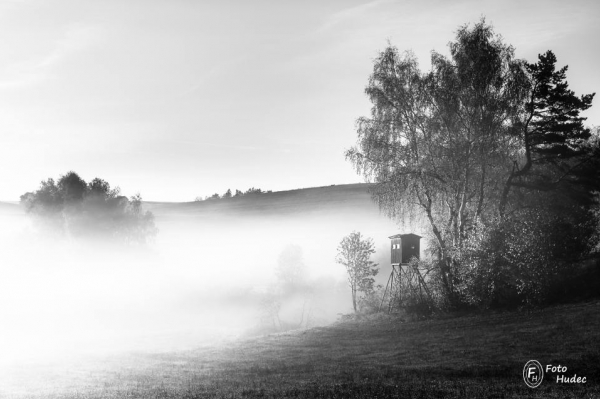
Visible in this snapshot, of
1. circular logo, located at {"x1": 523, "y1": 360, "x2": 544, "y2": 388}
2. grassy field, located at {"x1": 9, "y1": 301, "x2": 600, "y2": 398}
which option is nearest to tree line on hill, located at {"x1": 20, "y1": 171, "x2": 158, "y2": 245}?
grassy field, located at {"x1": 9, "y1": 301, "x2": 600, "y2": 398}

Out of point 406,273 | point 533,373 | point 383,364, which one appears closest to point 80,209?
point 406,273

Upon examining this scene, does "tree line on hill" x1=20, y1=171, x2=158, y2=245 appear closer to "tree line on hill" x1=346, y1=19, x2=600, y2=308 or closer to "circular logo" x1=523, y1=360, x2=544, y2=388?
"tree line on hill" x1=346, y1=19, x2=600, y2=308

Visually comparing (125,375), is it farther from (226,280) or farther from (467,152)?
(226,280)

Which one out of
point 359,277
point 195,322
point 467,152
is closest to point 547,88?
point 467,152

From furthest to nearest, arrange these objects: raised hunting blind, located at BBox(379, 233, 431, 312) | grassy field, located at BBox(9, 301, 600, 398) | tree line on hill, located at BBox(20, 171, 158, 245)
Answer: tree line on hill, located at BBox(20, 171, 158, 245) → raised hunting blind, located at BBox(379, 233, 431, 312) → grassy field, located at BBox(9, 301, 600, 398)

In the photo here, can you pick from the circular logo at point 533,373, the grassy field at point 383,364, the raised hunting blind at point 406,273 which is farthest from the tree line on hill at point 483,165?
the circular logo at point 533,373

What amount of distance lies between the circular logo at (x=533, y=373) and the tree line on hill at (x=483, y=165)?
20.0 meters

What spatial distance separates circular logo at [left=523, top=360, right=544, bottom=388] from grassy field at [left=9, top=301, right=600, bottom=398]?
13.2 inches

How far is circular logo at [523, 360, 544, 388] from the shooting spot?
77.6 feet

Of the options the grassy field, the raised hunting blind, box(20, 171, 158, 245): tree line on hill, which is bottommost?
the grassy field

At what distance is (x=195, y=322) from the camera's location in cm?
9031

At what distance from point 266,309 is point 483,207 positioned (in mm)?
46992

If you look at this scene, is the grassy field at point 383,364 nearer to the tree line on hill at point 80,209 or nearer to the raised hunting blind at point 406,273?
the raised hunting blind at point 406,273

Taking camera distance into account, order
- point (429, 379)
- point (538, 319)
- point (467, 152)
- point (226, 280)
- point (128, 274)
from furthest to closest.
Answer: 1. point (226, 280)
2. point (128, 274)
3. point (467, 152)
4. point (538, 319)
5. point (429, 379)
